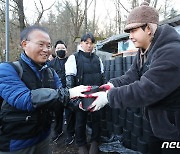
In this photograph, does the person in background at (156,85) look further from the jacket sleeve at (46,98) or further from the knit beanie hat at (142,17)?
the jacket sleeve at (46,98)

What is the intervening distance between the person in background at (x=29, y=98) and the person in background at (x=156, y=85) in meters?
0.47

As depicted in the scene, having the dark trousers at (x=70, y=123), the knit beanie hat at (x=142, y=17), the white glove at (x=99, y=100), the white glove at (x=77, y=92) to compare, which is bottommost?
the dark trousers at (x=70, y=123)

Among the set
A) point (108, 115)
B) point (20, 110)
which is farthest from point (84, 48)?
point (20, 110)

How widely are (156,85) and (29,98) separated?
3.48ft

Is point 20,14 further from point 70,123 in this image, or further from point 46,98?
point 46,98

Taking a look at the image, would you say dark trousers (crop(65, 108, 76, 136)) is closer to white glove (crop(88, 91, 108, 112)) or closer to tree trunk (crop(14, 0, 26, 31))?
white glove (crop(88, 91, 108, 112))

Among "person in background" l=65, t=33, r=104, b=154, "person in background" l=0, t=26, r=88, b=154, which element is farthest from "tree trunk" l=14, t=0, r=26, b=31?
"person in background" l=0, t=26, r=88, b=154

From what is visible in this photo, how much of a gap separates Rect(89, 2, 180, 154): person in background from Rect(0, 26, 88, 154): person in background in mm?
472

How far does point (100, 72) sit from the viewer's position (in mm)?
4086

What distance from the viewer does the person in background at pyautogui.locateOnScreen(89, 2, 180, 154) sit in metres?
1.73

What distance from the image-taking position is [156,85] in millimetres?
1745

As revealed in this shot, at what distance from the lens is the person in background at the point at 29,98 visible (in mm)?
1933

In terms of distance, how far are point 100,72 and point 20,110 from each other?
224 centimetres

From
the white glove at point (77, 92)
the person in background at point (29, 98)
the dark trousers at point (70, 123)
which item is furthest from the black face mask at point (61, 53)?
the white glove at point (77, 92)
